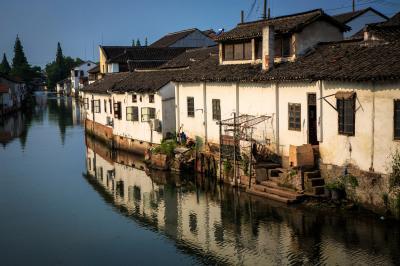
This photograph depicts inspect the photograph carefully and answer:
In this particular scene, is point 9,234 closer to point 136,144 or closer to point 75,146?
point 136,144

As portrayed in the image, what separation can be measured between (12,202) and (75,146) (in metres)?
18.4

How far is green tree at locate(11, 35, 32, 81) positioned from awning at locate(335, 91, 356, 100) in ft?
405

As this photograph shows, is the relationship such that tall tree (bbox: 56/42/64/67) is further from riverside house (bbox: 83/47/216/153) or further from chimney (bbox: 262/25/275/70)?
chimney (bbox: 262/25/275/70)

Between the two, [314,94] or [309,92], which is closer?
[314,94]

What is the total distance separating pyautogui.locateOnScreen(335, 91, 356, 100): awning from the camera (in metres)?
19.5

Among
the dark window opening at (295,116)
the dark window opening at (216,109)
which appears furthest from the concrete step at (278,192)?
the dark window opening at (216,109)

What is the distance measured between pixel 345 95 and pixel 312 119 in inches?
116

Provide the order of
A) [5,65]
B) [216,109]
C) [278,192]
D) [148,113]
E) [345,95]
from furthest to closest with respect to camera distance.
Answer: [5,65] → [148,113] → [216,109] → [278,192] → [345,95]

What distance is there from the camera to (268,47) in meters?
25.0

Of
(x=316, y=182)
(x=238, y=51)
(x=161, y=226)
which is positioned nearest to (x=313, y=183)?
(x=316, y=182)

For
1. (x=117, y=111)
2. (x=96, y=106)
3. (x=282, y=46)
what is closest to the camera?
(x=282, y=46)

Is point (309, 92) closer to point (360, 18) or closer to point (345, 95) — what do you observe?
point (345, 95)

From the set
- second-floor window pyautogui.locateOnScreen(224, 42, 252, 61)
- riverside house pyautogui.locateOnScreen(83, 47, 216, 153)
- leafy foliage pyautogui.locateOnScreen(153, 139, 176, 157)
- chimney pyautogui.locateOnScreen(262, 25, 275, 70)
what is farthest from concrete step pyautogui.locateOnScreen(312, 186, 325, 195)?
riverside house pyautogui.locateOnScreen(83, 47, 216, 153)

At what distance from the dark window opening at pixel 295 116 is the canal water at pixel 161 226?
3.85 metres
